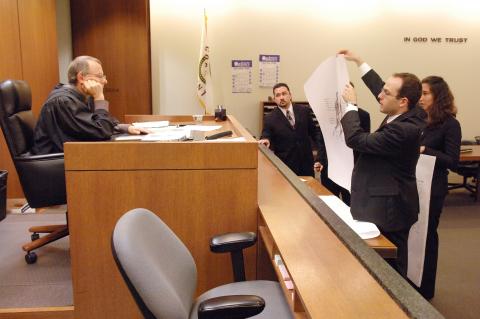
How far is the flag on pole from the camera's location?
200 inches

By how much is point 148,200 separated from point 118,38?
416 centimetres

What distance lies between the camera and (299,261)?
127 cm

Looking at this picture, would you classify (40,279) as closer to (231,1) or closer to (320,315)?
(320,315)

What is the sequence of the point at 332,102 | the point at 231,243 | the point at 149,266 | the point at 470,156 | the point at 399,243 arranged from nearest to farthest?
1. the point at 149,266
2. the point at 231,243
3. the point at 399,243
4. the point at 332,102
5. the point at 470,156

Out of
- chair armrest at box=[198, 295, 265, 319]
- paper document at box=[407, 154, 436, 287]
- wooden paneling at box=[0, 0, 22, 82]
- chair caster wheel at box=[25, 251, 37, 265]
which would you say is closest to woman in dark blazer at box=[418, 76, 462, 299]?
paper document at box=[407, 154, 436, 287]

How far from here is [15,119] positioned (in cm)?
260

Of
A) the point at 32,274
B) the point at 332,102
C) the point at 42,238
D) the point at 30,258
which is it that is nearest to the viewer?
the point at 332,102

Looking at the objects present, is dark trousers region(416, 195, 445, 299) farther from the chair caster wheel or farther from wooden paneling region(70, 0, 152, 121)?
wooden paneling region(70, 0, 152, 121)

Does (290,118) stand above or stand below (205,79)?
below

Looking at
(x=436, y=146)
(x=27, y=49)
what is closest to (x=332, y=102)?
(x=436, y=146)

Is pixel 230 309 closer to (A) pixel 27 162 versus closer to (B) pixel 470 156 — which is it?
(A) pixel 27 162

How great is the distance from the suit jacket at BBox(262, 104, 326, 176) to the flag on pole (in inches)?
65.0

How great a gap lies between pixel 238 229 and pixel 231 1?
401 cm

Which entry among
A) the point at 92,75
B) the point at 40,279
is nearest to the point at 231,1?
the point at 92,75
